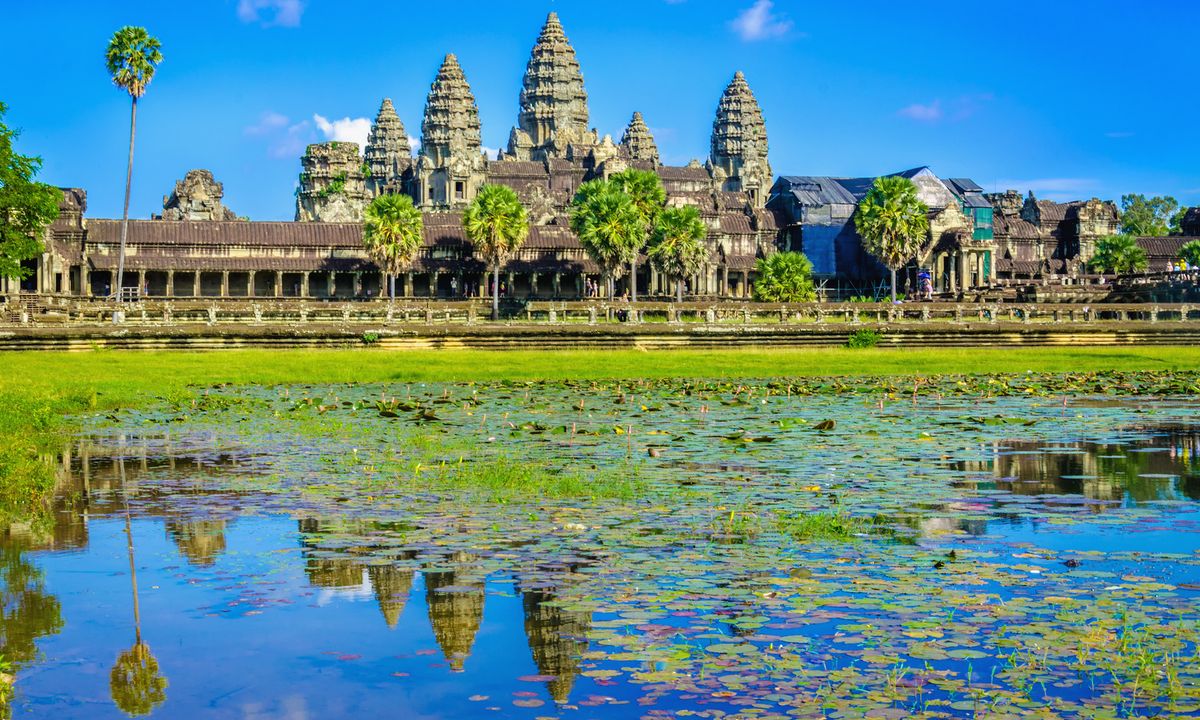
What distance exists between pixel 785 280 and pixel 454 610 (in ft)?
253

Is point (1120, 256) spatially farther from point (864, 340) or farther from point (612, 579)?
point (612, 579)

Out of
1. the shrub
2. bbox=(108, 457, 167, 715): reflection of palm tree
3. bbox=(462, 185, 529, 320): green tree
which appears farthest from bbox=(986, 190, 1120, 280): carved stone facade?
bbox=(108, 457, 167, 715): reflection of palm tree

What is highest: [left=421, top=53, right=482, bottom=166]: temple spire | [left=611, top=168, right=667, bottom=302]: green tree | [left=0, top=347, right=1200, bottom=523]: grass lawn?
[left=421, top=53, right=482, bottom=166]: temple spire

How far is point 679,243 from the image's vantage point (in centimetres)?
8150

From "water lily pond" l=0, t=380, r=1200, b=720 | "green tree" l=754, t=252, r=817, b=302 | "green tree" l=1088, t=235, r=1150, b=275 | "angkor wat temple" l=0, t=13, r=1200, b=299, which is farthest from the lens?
"green tree" l=1088, t=235, r=1150, b=275

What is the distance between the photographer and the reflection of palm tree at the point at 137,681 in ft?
21.7

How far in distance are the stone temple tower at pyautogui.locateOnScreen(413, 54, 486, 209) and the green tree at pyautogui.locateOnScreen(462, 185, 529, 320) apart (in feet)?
144

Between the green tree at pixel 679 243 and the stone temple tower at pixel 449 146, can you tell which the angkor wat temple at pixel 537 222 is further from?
the green tree at pixel 679 243

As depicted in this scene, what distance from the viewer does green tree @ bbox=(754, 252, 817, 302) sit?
8300 centimetres

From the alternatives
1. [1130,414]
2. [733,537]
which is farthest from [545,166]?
[733,537]

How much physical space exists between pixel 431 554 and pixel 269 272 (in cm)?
8257

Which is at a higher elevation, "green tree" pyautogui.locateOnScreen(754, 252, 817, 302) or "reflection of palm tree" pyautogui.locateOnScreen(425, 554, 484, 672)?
"green tree" pyautogui.locateOnScreen(754, 252, 817, 302)

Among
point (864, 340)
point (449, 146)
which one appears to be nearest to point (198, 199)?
point (449, 146)

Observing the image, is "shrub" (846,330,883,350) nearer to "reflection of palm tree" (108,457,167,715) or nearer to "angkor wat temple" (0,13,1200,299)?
"reflection of palm tree" (108,457,167,715)
